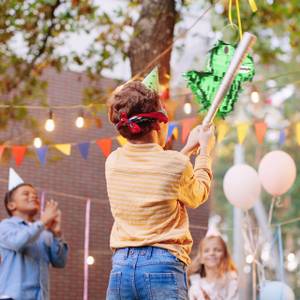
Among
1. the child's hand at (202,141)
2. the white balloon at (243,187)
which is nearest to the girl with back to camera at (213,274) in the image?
the white balloon at (243,187)

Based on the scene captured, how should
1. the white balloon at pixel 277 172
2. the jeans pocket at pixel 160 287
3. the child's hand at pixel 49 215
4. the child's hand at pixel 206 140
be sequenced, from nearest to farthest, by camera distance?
the jeans pocket at pixel 160 287 < the child's hand at pixel 206 140 < the child's hand at pixel 49 215 < the white balloon at pixel 277 172

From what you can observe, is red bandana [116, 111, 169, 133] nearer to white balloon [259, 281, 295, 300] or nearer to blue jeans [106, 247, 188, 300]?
blue jeans [106, 247, 188, 300]

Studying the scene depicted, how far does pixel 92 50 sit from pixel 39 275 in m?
3.25

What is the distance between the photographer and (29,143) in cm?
747

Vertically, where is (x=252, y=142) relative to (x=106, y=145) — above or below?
above

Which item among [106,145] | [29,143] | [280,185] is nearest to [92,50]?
[29,143]

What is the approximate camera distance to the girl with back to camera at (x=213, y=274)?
16.5 feet

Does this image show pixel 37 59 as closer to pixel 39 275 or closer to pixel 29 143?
pixel 29 143

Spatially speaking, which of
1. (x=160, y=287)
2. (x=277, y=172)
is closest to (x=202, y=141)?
(x=160, y=287)

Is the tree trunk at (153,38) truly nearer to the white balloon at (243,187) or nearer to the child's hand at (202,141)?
the white balloon at (243,187)

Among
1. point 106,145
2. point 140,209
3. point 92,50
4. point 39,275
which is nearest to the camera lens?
point 140,209

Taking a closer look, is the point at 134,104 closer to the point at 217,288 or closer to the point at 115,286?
the point at 115,286

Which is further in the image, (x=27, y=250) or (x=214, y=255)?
(x=214, y=255)

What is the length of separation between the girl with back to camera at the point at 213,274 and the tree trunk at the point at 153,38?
1.28m
